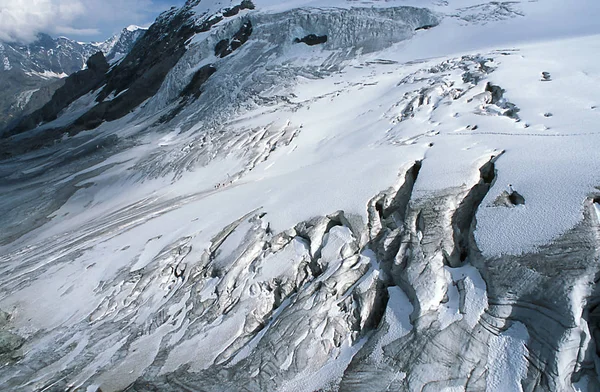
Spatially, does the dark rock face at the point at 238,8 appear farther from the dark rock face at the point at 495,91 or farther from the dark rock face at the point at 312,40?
the dark rock face at the point at 495,91

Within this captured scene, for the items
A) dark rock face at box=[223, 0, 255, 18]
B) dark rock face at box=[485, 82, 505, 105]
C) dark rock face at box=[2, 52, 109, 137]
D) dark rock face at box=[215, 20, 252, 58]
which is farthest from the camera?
dark rock face at box=[2, 52, 109, 137]

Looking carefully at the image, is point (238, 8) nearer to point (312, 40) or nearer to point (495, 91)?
point (312, 40)

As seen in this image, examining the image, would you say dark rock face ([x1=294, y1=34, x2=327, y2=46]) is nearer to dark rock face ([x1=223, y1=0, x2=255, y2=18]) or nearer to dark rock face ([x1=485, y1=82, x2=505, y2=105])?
dark rock face ([x1=223, y1=0, x2=255, y2=18])

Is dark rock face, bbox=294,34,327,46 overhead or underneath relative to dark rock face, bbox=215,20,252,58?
underneath

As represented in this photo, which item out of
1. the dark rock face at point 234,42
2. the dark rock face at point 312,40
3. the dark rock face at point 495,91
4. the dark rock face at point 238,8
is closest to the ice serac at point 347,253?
the dark rock face at point 495,91

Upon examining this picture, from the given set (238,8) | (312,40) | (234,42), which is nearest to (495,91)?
(312,40)

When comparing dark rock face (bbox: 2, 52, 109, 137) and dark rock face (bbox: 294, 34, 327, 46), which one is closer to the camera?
dark rock face (bbox: 294, 34, 327, 46)

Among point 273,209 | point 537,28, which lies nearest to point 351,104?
point 273,209

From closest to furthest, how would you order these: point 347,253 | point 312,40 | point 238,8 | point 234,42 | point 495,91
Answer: point 347,253
point 495,91
point 312,40
point 234,42
point 238,8


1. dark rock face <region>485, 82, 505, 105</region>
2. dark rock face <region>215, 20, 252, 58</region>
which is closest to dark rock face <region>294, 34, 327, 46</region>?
dark rock face <region>215, 20, 252, 58</region>
